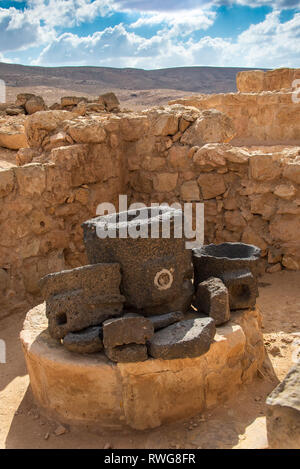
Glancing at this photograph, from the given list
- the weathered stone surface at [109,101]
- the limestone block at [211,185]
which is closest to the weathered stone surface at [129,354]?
the limestone block at [211,185]

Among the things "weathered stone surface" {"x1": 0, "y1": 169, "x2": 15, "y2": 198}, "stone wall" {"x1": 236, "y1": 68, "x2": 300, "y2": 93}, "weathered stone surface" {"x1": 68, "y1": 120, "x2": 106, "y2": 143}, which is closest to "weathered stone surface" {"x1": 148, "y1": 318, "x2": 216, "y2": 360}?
"weathered stone surface" {"x1": 0, "y1": 169, "x2": 15, "y2": 198}

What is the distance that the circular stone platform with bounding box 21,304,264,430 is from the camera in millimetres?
2943

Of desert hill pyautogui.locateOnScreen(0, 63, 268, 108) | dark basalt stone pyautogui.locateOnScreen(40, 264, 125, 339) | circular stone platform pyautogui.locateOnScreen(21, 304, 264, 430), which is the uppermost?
desert hill pyautogui.locateOnScreen(0, 63, 268, 108)

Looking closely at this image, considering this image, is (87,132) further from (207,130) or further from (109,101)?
(109,101)

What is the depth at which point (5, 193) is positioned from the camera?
4.94 metres

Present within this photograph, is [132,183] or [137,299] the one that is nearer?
[137,299]

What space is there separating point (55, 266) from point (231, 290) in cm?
263

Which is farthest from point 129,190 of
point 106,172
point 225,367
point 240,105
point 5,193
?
point 240,105

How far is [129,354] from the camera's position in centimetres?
290

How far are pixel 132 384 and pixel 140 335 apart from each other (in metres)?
0.34

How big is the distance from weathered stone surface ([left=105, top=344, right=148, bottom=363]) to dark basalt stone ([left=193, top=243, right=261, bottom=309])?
1.03 m

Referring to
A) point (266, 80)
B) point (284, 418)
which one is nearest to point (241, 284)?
point (284, 418)

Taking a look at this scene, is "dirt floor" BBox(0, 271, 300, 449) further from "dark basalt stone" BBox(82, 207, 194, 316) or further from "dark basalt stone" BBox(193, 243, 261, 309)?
"dark basalt stone" BBox(82, 207, 194, 316)

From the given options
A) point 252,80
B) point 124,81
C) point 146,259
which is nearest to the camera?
Result: point 146,259
